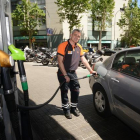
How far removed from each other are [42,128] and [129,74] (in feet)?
6.15

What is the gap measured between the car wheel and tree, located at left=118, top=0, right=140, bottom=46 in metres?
31.2

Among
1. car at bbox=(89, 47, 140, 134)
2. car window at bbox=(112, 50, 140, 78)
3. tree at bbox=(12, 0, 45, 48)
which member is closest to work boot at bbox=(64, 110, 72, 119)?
car at bbox=(89, 47, 140, 134)

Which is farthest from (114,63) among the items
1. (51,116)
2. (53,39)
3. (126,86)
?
(53,39)

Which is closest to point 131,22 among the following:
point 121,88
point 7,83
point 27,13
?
point 27,13

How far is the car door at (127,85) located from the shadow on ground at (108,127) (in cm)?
42

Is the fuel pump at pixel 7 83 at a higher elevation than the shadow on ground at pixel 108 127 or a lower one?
higher

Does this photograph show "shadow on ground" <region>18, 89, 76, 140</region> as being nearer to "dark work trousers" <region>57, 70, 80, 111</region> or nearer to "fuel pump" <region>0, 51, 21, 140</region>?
"dark work trousers" <region>57, 70, 80, 111</region>

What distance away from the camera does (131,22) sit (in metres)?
31.1

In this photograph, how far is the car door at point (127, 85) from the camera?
2186mm

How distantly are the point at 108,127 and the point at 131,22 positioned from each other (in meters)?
32.3

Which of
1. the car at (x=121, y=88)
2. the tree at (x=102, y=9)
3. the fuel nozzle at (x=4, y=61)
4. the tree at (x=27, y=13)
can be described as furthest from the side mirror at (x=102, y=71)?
the tree at (x=27, y=13)

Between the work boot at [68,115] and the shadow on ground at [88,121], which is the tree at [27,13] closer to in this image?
the shadow on ground at [88,121]

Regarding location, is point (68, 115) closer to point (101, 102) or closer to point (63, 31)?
point (101, 102)

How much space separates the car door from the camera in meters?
2.19
